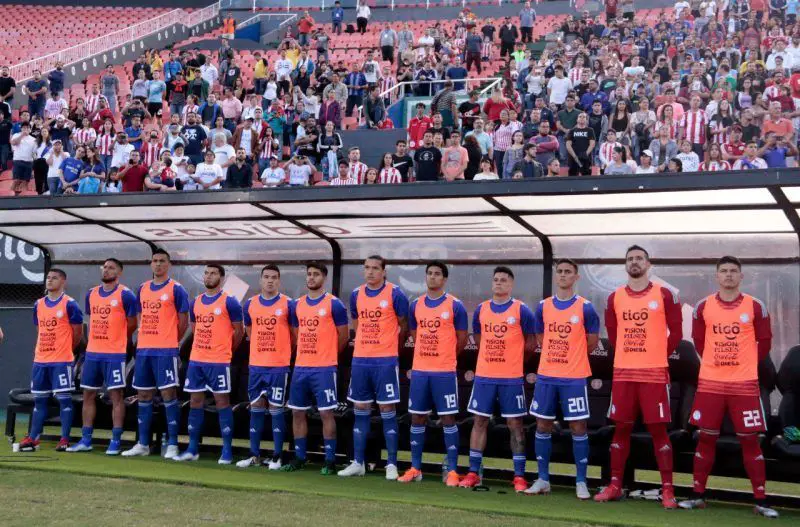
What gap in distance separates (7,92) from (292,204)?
48.8 ft

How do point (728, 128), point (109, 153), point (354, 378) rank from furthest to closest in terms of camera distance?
point (109, 153), point (728, 128), point (354, 378)

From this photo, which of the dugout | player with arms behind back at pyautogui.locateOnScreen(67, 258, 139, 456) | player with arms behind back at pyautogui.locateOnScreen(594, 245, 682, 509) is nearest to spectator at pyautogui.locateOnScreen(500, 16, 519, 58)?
the dugout

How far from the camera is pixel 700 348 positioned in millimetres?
8383

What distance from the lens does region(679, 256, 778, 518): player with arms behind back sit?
8008 millimetres

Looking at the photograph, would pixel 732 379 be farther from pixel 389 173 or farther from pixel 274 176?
pixel 274 176

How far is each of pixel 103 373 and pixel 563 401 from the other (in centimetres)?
481

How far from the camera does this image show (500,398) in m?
9.13

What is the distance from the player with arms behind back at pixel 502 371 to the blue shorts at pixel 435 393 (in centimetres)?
19

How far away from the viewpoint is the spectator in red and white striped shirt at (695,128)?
1556 centimetres

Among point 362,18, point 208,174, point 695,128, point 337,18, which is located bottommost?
point 208,174

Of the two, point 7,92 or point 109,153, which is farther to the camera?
point 7,92

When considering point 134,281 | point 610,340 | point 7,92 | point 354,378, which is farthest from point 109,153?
point 610,340

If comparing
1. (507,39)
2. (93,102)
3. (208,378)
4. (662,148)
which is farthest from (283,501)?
(507,39)

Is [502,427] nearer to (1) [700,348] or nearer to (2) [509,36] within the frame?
(1) [700,348]
